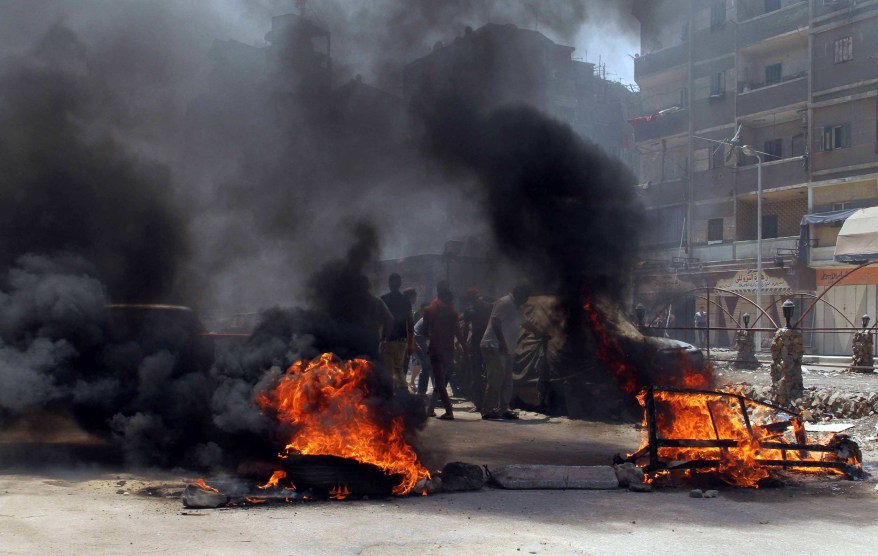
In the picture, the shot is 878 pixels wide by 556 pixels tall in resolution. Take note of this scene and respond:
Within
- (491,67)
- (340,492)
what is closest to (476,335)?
(491,67)

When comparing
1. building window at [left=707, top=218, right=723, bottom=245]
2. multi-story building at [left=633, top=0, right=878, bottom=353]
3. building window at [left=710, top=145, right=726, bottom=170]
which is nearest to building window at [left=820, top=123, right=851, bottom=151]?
multi-story building at [left=633, top=0, right=878, bottom=353]

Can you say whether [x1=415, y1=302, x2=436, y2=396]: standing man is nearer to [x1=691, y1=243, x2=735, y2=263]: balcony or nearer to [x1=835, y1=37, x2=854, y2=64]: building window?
[x1=691, y1=243, x2=735, y2=263]: balcony

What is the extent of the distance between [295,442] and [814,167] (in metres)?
30.5

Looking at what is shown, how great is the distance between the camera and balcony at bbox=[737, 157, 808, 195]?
31.7 meters

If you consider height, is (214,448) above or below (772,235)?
below

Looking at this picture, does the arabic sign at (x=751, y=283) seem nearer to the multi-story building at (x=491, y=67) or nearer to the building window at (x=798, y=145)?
the building window at (x=798, y=145)

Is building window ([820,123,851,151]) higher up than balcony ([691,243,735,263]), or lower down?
higher up

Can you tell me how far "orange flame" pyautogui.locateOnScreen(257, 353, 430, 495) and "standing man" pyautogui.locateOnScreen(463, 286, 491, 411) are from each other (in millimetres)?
5474

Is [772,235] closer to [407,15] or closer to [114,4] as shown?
[407,15]

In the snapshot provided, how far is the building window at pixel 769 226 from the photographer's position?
109 ft

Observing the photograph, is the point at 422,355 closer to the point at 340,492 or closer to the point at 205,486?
the point at 340,492

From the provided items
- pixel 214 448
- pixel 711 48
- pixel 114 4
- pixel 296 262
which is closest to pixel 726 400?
pixel 214 448

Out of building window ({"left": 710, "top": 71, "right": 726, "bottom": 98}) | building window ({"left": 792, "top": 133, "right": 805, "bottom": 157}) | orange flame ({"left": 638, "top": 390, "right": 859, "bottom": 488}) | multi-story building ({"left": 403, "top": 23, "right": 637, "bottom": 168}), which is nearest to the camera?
orange flame ({"left": 638, "top": 390, "right": 859, "bottom": 488})

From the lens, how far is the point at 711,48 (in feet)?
116
